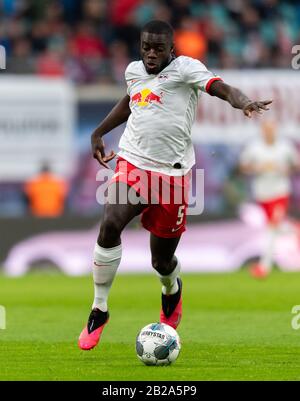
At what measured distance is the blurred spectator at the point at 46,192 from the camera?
60.8 ft

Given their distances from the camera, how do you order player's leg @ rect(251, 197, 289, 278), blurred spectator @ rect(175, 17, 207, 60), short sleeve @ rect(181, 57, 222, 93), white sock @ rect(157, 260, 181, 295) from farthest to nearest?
1. blurred spectator @ rect(175, 17, 207, 60)
2. player's leg @ rect(251, 197, 289, 278)
3. white sock @ rect(157, 260, 181, 295)
4. short sleeve @ rect(181, 57, 222, 93)

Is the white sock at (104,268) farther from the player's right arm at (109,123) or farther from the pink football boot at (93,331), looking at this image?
the player's right arm at (109,123)

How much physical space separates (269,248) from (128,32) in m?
5.80

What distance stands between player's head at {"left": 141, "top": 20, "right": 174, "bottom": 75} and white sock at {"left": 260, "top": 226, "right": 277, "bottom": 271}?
8815 mm

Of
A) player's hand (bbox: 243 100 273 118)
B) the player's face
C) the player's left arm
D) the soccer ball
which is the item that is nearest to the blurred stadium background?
the player's face

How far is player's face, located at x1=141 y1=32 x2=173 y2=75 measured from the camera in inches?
329

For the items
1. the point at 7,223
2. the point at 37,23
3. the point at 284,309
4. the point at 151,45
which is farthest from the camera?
the point at 37,23

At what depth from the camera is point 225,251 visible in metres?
18.7

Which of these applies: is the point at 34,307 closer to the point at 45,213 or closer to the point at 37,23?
the point at 45,213

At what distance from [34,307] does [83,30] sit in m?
9.48

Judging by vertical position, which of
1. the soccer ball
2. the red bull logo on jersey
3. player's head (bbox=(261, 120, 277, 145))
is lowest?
player's head (bbox=(261, 120, 277, 145))

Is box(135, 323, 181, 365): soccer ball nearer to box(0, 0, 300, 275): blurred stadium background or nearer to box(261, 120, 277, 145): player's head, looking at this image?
box(261, 120, 277, 145): player's head

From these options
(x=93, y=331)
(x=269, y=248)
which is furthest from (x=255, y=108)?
(x=269, y=248)

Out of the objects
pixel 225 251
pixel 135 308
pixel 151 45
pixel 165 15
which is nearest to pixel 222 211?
pixel 225 251
